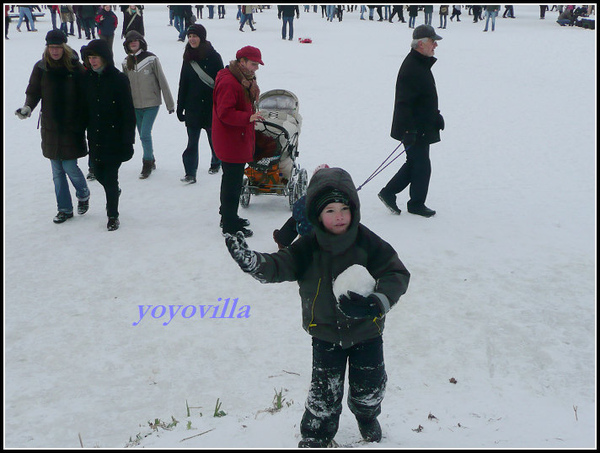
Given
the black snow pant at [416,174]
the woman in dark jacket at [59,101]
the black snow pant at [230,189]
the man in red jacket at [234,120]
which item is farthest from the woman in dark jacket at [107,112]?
the black snow pant at [416,174]

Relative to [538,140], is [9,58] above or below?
above

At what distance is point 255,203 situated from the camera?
7582mm

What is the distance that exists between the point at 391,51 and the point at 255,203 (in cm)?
1482

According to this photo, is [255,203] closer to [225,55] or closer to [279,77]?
[279,77]

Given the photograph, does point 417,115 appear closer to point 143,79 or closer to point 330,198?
point 143,79

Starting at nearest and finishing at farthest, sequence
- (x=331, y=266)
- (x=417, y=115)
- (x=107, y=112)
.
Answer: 1. (x=331, y=266)
2. (x=107, y=112)
3. (x=417, y=115)

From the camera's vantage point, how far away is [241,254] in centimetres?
277

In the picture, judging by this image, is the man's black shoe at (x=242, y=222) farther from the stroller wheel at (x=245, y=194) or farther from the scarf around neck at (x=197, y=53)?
the scarf around neck at (x=197, y=53)

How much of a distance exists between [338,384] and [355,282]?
0.71m

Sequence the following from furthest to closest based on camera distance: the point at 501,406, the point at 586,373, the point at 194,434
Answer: the point at 586,373 → the point at 501,406 → the point at 194,434

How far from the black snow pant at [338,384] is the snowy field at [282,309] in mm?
191

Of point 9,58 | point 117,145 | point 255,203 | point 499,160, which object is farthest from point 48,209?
point 9,58

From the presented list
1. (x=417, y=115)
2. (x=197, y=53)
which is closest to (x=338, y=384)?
(x=417, y=115)

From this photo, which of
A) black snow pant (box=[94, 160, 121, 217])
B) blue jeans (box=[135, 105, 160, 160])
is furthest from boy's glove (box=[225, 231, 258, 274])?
blue jeans (box=[135, 105, 160, 160])
